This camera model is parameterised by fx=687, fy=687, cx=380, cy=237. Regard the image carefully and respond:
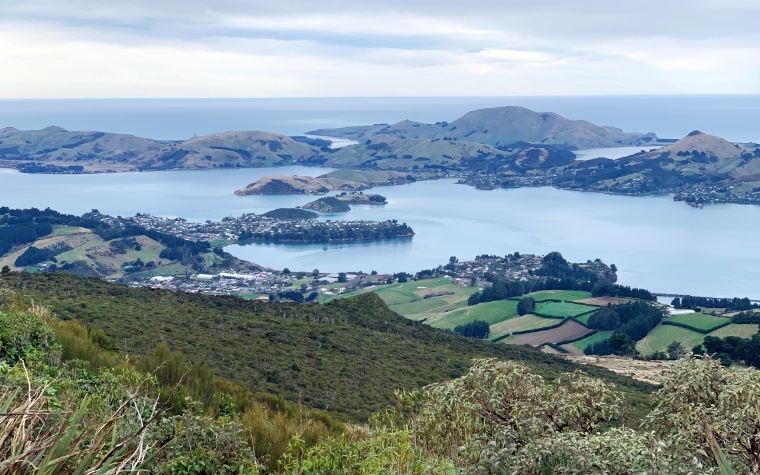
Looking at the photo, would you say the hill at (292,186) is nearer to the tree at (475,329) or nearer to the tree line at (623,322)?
the tree at (475,329)

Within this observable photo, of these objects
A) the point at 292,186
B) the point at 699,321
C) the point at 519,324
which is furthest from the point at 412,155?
the point at 699,321

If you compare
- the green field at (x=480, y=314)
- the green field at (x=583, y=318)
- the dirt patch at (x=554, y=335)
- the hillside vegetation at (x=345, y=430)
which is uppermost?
the hillside vegetation at (x=345, y=430)

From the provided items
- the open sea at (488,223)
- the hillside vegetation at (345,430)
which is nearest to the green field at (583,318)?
the open sea at (488,223)

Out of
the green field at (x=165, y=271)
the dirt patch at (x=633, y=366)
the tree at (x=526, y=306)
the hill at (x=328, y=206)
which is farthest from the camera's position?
the hill at (x=328, y=206)

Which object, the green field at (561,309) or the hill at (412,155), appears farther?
the hill at (412,155)

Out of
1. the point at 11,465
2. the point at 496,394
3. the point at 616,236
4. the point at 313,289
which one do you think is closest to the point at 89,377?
the point at 496,394

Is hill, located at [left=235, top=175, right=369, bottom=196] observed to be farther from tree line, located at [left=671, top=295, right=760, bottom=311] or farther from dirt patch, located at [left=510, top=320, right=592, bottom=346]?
dirt patch, located at [left=510, top=320, right=592, bottom=346]

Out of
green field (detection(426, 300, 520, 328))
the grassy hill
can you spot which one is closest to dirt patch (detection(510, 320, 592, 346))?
green field (detection(426, 300, 520, 328))
